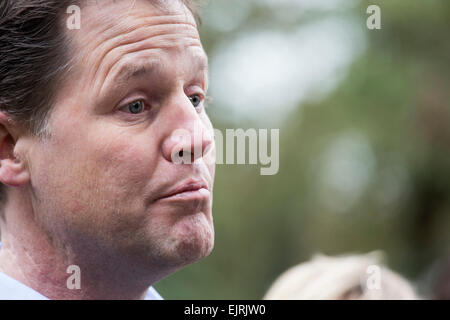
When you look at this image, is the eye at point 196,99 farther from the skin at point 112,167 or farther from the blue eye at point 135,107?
the blue eye at point 135,107

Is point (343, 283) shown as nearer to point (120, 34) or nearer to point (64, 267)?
point (64, 267)

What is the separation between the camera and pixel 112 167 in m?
2.05

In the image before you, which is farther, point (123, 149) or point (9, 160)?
point (9, 160)

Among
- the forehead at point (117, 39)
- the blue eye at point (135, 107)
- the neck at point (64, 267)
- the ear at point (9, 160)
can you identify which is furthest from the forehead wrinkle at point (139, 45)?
the neck at point (64, 267)

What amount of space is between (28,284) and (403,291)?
2169 mm

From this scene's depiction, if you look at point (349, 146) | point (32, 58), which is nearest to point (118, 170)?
point (32, 58)

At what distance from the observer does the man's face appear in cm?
205

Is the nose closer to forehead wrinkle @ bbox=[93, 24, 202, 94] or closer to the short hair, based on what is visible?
forehead wrinkle @ bbox=[93, 24, 202, 94]

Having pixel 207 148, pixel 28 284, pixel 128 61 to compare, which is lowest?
pixel 28 284

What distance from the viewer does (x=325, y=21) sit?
38.9ft

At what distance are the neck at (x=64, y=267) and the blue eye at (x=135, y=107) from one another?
501 mm

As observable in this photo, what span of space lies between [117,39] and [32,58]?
0.34 m

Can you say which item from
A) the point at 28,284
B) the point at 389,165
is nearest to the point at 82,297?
the point at 28,284
